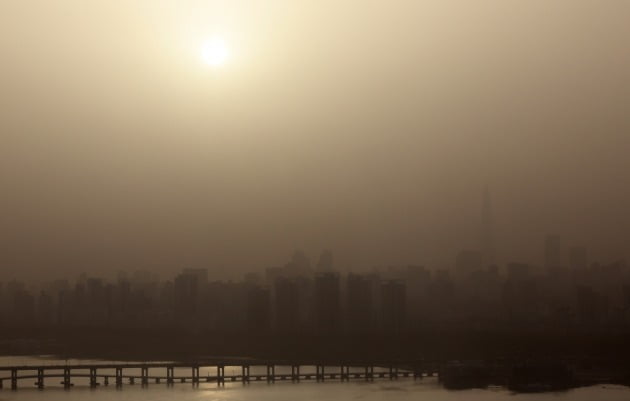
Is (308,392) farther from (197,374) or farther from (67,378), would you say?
(67,378)

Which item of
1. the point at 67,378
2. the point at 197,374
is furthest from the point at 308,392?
the point at 67,378

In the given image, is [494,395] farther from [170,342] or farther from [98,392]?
[170,342]

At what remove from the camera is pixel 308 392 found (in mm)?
96188

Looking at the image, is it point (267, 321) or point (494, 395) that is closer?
point (494, 395)

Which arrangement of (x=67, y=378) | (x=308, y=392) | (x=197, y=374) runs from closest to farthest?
(x=308, y=392)
(x=67, y=378)
(x=197, y=374)

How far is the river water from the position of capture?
8944cm

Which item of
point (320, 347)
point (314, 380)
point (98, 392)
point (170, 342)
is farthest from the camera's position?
point (170, 342)

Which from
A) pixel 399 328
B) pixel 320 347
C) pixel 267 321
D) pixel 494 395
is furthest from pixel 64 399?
pixel 267 321

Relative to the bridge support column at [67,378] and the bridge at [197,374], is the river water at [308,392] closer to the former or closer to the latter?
the bridge support column at [67,378]

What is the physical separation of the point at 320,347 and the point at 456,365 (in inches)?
1845

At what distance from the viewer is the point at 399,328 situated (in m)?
157

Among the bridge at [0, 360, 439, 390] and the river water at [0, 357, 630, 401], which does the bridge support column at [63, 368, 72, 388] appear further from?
the river water at [0, 357, 630, 401]

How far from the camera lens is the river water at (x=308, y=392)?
293 feet

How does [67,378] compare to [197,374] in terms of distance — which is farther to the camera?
[197,374]
